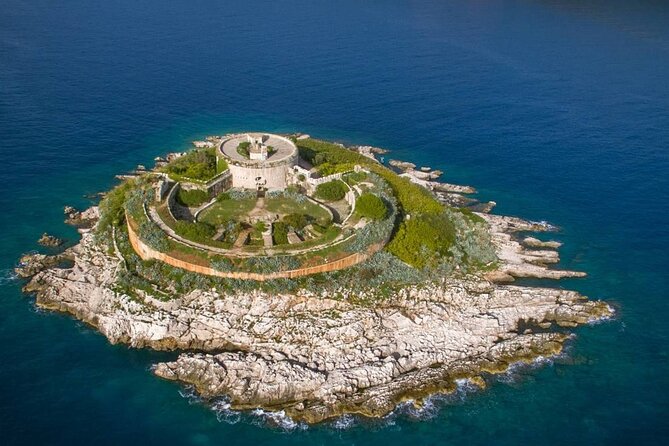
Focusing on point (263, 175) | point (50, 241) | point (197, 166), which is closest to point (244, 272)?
point (263, 175)

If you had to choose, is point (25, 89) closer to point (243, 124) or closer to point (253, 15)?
point (243, 124)

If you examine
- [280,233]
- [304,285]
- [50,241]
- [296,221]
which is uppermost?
[296,221]

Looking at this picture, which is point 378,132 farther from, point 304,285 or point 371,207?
point 304,285

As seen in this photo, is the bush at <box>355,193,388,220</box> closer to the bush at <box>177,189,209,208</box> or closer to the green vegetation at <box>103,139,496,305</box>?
the green vegetation at <box>103,139,496,305</box>

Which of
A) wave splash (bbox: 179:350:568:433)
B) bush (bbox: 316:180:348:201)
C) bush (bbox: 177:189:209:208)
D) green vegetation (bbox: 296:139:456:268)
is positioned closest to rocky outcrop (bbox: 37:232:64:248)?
bush (bbox: 177:189:209:208)

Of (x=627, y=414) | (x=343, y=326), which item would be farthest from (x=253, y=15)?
(x=627, y=414)
